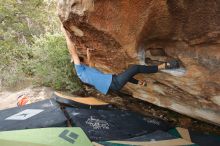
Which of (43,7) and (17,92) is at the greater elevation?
(43,7)

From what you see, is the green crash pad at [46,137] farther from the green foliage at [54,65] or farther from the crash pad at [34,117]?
the green foliage at [54,65]

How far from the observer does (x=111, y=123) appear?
18.7ft

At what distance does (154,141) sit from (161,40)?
170 cm

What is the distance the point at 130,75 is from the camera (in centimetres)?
438

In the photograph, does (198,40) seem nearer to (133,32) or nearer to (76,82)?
(133,32)

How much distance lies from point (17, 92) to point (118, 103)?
2283 millimetres

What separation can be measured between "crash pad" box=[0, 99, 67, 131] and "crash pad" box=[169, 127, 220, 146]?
1912mm

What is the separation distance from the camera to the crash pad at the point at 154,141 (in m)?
5.14

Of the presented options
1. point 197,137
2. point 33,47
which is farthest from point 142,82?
point 33,47

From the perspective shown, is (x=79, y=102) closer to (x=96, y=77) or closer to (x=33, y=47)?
(x=96, y=77)

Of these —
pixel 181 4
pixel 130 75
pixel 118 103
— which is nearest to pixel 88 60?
pixel 130 75

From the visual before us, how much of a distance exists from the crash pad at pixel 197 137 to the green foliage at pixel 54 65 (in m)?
2.40

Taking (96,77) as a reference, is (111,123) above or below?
below

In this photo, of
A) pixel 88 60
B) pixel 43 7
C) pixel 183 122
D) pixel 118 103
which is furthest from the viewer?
pixel 43 7
